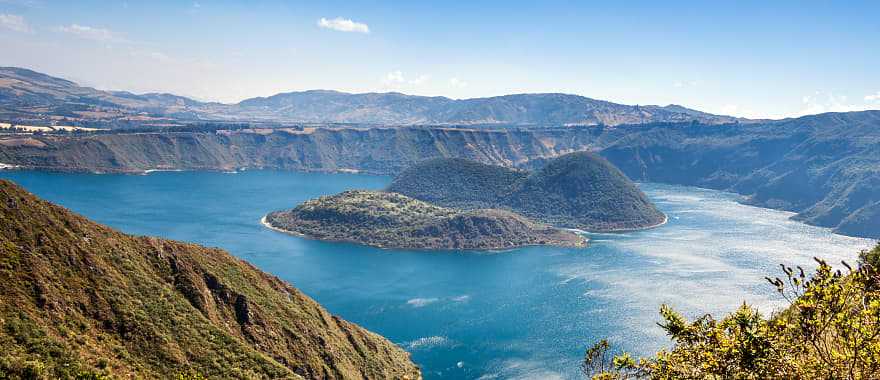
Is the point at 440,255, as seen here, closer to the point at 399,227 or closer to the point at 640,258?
the point at 399,227

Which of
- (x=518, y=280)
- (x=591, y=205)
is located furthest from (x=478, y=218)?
(x=591, y=205)

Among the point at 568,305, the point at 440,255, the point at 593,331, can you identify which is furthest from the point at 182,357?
the point at 440,255

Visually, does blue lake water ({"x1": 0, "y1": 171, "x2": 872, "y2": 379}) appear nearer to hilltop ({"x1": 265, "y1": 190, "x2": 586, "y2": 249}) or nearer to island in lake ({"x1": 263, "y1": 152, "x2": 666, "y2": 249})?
hilltop ({"x1": 265, "y1": 190, "x2": 586, "y2": 249})

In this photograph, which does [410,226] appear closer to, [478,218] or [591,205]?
[478,218]

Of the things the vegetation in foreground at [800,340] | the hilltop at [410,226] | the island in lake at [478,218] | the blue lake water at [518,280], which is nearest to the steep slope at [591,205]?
the island in lake at [478,218]

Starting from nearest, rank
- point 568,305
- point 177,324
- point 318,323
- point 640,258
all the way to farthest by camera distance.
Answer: point 177,324, point 318,323, point 568,305, point 640,258

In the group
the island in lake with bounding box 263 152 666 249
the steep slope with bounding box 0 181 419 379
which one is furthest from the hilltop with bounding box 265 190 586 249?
the steep slope with bounding box 0 181 419 379
